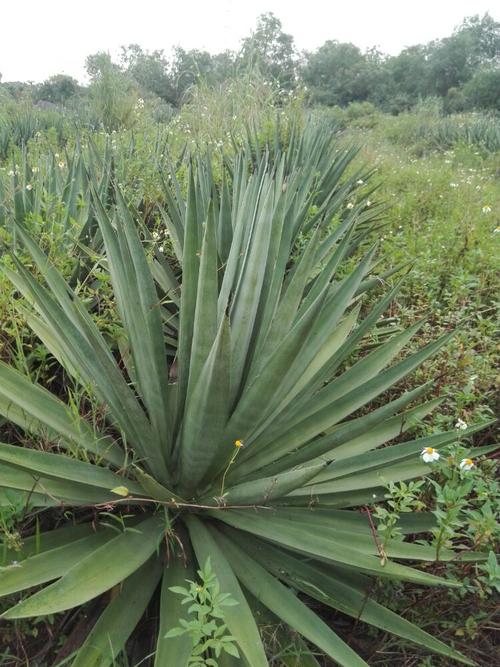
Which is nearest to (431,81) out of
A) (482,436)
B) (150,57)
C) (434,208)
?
(150,57)

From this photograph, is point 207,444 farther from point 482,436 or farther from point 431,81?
point 431,81

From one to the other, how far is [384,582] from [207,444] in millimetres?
712

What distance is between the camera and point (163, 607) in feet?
4.12

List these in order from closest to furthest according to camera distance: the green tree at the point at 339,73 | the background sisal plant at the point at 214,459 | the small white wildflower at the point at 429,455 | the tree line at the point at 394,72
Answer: the background sisal plant at the point at 214,459
the small white wildflower at the point at 429,455
the tree line at the point at 394,72
the green tree at the point at 339,73

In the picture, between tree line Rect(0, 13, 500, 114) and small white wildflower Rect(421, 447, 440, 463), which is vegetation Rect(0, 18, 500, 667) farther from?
tree line Rect(0, 13, 500, 114)

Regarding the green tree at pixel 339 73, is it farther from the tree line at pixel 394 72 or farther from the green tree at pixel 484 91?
the green tree at pixel 484 91

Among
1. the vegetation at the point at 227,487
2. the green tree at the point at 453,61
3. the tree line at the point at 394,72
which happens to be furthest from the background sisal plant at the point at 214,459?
the green tree at the point at 453,61

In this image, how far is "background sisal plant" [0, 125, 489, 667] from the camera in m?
1.24

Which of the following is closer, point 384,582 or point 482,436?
point 384,582

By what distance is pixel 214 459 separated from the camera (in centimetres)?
144

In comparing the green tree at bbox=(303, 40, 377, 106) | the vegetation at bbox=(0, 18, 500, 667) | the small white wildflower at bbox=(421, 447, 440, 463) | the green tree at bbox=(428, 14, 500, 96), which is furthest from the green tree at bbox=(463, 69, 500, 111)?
the small white wildflower at bbox=(421, 447, 440, 463)

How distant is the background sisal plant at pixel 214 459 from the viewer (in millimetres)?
1239

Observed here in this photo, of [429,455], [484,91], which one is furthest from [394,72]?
[429,455]

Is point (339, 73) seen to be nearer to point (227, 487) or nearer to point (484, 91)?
point (484, 91)
